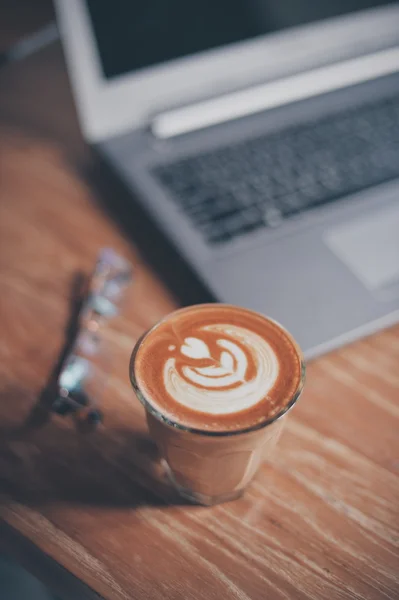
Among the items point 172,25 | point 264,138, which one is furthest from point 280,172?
point 172,25

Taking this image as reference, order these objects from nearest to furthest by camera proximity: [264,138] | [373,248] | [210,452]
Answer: [210,452]
[373,248]
[264,138]

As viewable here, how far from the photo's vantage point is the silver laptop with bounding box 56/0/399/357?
54cm

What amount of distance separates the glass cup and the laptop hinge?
1.20 ft

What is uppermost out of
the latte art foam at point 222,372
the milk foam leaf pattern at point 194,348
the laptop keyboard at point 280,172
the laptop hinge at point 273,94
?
the laptop hinge at point 273,94

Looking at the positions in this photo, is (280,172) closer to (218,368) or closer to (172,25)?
(172,25)

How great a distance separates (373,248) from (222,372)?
257 millimetres

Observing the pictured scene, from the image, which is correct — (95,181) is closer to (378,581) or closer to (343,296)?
(343,296)

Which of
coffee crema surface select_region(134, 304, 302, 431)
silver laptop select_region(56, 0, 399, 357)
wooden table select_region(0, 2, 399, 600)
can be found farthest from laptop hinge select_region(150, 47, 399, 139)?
coffee crema surface select_region(134, 304, 302, 431)

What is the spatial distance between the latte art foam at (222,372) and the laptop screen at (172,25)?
1.21ft

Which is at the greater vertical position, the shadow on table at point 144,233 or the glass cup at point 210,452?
the shadow on table at point 144,233

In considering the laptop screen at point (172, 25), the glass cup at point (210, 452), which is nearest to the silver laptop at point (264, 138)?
the laptop screen at point (172, 25)

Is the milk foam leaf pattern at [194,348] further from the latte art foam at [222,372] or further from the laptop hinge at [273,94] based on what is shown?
the laptop hinge at [273,94]

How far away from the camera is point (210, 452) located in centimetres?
37

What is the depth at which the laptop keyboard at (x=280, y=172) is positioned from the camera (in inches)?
23.1
